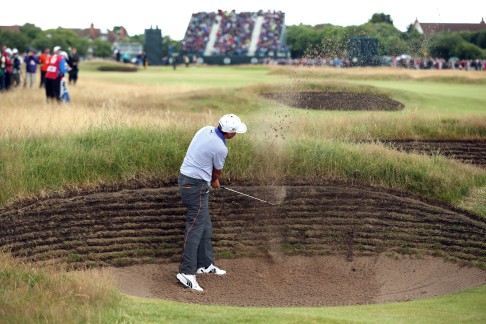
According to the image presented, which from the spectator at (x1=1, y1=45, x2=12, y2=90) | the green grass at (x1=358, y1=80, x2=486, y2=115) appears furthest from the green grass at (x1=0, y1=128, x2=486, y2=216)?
the spectator at (x1=1, y1=45, x2=12, y2=90)

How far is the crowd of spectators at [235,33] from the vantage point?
7931 centimetres

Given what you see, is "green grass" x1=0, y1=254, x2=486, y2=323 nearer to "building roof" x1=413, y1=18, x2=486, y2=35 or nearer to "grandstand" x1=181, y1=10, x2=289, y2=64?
"building roof" x1=413, y1=18, x2=486, y2=35

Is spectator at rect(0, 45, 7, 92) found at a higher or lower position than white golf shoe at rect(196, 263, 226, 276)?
higher

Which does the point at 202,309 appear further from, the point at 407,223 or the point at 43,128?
the point at 43,128

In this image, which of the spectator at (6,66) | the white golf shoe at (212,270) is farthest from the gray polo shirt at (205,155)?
the spectator at (6,66)

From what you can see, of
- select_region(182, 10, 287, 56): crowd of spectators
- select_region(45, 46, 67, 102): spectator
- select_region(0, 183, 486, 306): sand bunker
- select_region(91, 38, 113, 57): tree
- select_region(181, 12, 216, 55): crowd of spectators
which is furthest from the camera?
select_region(91, 38, 113, 57): tree

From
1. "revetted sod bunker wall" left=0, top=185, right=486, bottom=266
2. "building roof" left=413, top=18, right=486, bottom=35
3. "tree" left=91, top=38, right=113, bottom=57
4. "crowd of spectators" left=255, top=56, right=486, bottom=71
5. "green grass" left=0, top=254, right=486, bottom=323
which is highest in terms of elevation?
"building roof" left=413, top=18, right=486, bottom=35

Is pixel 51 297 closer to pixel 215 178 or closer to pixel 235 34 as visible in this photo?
pixel 215 178

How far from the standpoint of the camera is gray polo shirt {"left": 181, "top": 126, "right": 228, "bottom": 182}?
13648 mm

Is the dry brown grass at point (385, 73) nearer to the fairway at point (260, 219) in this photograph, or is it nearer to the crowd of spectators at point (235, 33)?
the fairway at point (260, 219)

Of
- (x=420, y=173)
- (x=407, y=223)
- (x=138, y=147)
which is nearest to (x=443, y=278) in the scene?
(x=407, y=223)

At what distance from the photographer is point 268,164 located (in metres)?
18.2

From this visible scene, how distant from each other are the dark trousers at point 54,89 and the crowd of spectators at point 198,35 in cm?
5772

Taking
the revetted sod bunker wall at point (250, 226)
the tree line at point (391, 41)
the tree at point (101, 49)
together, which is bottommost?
the tree at point (101, 49)
